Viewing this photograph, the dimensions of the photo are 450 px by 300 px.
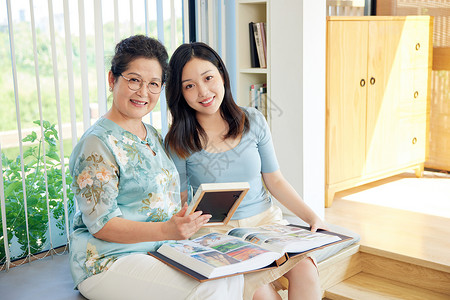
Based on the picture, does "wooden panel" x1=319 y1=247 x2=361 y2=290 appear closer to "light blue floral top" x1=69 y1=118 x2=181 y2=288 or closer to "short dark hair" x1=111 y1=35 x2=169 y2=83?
"light blue floral top" x1=69 y1=118 x2=181 y2=288

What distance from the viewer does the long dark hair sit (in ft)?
6.89

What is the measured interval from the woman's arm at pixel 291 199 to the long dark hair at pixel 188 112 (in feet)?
0.76

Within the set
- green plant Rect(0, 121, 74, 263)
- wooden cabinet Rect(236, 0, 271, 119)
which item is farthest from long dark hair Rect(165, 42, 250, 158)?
wooden cabinet Rect(236, 0, 271, 119)

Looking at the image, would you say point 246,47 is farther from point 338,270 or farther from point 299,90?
point 338,270

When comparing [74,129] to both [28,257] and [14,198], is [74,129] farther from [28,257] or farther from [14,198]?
[28,257]

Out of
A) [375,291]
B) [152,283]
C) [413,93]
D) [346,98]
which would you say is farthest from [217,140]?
[413,93]

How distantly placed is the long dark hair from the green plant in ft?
2.10

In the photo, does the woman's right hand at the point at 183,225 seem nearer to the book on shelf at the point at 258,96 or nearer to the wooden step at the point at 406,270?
the wooden step at the point at 406,270

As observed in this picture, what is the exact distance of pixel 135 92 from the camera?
1843 mm

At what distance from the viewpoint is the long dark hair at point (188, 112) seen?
6.89 feet

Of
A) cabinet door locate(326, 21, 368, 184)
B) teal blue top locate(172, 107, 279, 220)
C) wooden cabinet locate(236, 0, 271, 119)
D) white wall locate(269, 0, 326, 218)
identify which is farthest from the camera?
cabinet door locate(326, 21, 368, 184)

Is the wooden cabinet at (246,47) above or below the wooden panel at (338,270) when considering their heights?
above

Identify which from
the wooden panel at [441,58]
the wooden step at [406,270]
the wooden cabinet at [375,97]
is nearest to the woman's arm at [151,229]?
the wooden step at [406,270]

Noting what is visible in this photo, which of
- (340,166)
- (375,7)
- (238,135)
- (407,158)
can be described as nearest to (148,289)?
(238,135)
